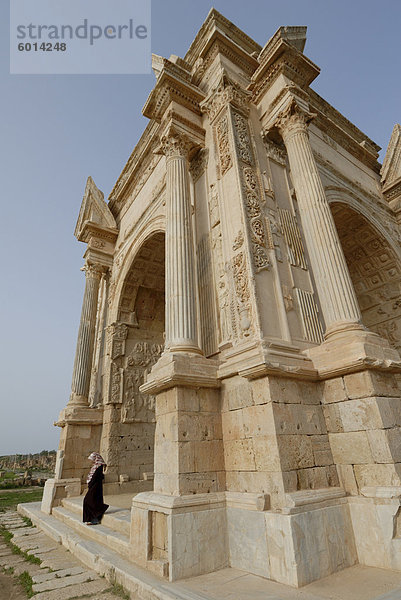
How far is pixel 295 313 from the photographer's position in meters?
5.19

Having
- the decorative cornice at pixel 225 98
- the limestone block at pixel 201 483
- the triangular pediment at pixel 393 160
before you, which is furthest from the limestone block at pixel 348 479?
the triangular pediment at pixel 393 160

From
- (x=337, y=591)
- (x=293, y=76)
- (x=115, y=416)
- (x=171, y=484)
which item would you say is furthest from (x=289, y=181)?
(x=115, y=416)

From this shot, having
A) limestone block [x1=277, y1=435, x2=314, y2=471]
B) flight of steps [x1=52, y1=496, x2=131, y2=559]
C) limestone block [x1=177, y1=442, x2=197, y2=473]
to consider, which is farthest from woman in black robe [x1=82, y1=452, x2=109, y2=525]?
limestone block [x1=277, y1=435, x2=314, y2=471]

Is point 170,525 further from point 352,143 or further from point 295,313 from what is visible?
point 352,143

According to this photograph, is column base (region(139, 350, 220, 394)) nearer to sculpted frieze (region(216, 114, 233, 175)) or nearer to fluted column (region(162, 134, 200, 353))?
fluted column (region(162, 134, 200, 353))

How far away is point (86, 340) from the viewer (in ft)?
34.7

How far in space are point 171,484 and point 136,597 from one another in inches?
43.6

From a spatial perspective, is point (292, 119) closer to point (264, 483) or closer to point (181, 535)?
point (264, 483)

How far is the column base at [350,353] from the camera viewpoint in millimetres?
3982

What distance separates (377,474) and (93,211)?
1184 cm

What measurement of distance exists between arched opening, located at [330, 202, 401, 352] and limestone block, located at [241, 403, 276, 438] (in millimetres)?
6841

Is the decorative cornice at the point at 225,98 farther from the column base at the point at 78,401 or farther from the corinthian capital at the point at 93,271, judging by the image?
the column base at the point at 78,401

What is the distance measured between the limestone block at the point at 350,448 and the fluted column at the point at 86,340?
7.65m

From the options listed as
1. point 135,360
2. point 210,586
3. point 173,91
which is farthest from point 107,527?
point 173,91
